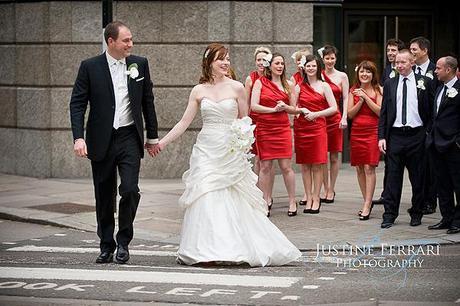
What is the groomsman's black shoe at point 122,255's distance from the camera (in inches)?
402

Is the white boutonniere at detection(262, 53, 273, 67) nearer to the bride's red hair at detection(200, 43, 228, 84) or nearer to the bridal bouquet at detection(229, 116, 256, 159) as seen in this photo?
the bride's red hair at detection(200, 43, 228, 84)

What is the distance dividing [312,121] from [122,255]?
15.0 feet

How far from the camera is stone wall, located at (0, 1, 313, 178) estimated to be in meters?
17.1

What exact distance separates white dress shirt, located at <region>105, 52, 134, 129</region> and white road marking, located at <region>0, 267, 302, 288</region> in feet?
4.61

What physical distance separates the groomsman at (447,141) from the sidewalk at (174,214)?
299 mm

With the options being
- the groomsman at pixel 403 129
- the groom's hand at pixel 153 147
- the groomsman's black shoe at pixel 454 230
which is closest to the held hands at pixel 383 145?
the groomsman at pixel 403 129

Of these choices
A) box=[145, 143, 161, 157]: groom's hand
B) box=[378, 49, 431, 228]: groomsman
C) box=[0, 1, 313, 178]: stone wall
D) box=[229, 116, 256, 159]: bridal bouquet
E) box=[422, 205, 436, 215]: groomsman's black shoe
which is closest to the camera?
box=[145, 143, 161, 157]: groom's hand

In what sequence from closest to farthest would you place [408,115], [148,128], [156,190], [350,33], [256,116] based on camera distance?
[148,128] → [408,115] → [256,116] → [156,190] → [350,33]

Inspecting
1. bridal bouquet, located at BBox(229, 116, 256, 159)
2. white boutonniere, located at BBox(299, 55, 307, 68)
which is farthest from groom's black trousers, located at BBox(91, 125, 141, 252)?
white boutonniere, located at BBox(299, 55, 307, 68)

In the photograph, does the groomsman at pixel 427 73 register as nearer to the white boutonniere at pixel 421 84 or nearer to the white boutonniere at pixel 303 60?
the white boutonniere at pixel 421 84

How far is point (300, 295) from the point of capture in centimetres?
859

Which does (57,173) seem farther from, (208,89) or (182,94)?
(208,89)

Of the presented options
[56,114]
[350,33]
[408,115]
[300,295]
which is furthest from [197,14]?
[300,295]

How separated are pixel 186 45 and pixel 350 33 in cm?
408
